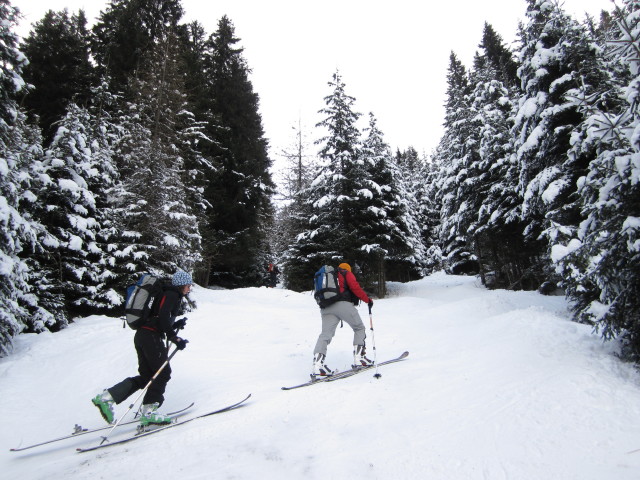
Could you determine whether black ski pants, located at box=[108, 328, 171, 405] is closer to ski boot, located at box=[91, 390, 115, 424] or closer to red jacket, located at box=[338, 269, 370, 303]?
ski boot, located at box=[91, 390, 115, 424]

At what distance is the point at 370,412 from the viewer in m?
4.80

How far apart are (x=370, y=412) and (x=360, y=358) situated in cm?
257

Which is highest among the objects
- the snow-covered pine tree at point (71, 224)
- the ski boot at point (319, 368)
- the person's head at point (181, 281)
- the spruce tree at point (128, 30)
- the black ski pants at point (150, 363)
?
the spruce tree at point (128, 30)

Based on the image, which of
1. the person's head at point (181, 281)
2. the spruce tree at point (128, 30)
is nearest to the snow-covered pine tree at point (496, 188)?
the person's head at point (181, 281)

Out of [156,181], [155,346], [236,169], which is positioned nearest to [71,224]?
[156,181]

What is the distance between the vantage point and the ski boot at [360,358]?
7.17 m

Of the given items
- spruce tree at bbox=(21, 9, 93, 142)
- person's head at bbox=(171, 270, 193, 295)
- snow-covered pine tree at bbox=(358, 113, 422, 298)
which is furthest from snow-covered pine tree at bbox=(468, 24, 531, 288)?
spruce tree at bbox=(21, 9, 93, 142)

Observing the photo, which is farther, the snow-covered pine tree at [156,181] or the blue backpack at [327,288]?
the snow-covered pine tree at [156,181]

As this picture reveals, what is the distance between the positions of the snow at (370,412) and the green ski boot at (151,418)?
0.41 meters

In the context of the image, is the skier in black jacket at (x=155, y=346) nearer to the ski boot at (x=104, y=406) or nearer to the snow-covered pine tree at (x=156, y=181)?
the ski boot at (x=104, y=406)

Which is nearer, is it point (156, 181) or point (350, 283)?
point (350, 283)

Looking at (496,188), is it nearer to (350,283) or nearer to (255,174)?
(350,283)

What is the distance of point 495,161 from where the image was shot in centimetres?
1938

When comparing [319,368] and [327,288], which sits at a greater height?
[327,288]
